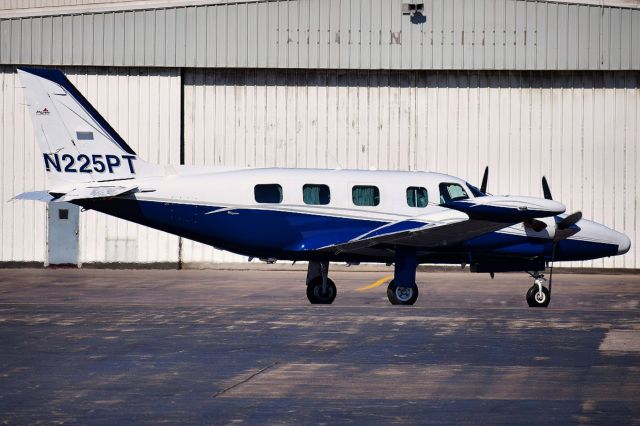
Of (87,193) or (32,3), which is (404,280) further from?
(32,3)

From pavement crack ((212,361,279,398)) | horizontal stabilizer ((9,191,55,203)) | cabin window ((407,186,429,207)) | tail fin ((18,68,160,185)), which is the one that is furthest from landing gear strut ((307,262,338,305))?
pavement crack ((212,361,279,398))

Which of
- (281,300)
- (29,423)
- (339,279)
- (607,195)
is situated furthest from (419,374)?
(607,195)

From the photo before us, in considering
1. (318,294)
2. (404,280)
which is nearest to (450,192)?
(404,280)

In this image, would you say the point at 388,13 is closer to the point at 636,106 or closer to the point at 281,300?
the point at 636,106

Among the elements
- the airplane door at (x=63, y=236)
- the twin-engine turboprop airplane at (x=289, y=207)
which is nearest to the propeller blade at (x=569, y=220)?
the twin-engine turboprop airplane at (x=289, y=207)

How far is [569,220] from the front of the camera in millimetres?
23453

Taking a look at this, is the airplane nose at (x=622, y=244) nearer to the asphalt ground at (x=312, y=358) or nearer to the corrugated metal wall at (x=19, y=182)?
the asphalt ground at (x=312, y=358)

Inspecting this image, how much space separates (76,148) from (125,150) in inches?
38.5

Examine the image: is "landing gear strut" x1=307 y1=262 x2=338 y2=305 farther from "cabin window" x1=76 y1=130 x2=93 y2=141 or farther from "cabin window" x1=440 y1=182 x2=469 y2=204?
"cabin window" x1=76 y1=130 x2=93 y2=141

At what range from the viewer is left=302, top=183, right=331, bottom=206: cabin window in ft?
77.3

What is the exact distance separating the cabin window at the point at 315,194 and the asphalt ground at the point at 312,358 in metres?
2.13

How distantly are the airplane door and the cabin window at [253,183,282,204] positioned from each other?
14682mm

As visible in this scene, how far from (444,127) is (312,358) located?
21.5 meters

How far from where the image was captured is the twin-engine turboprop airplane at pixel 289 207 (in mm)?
23047
